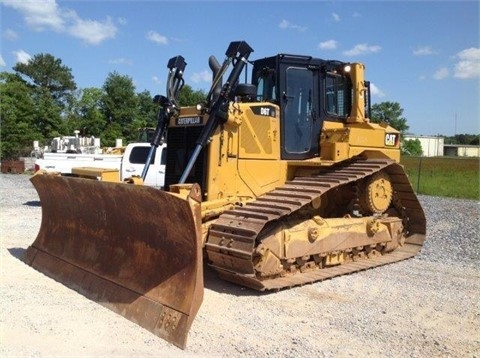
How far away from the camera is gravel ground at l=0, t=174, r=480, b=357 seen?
4477 millimetres

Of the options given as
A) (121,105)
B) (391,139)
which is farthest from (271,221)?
(121,105)

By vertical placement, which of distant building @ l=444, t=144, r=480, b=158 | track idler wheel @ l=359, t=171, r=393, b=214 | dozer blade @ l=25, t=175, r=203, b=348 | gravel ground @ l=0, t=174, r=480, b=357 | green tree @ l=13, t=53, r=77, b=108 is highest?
green tree @ l=13, t=53, r=77, b=108

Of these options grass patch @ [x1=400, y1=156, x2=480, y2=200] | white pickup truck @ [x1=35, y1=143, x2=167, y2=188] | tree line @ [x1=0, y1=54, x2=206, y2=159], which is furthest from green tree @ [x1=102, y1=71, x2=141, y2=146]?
white pickup truck @ [x1=35, y1=143, x2=167, y2=188]

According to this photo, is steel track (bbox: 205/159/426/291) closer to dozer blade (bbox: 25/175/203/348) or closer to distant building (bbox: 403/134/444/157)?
dozer blade (bbox: 25/175/203/348)

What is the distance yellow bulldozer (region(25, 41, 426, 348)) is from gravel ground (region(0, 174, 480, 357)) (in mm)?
243

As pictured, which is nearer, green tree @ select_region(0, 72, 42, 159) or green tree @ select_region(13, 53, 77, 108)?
green tree @ select_region(0, 72, 42, 159)

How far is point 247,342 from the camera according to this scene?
182 inches

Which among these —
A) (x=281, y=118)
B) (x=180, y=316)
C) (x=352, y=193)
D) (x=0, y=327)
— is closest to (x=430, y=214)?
(x=352, y=193)

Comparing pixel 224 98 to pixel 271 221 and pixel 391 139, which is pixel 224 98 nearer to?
pixel 271 221

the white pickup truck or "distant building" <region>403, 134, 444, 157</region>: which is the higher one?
"distant building" <region>403, 134, 444, 157</region>

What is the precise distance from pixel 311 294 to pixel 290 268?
0.62 meters

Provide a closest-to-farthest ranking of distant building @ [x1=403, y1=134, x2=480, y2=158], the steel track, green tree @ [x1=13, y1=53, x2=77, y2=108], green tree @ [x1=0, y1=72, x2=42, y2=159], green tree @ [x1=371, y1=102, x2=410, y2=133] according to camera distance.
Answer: the steel track
green tree @ [x1=0, y1=72, x2=42, y2=159]
green tree @ [x1=13, y1=53, x2=77, y2=108]
green tree @ [x1=371, y1=102, x2=410, y2=133]
distant building @ [x1=403, y1=134, x2=480, y2=158]

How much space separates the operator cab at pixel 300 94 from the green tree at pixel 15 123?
38.1 m

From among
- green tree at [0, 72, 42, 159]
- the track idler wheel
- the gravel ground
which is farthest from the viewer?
green tree at [0, 72, 42, 159]
